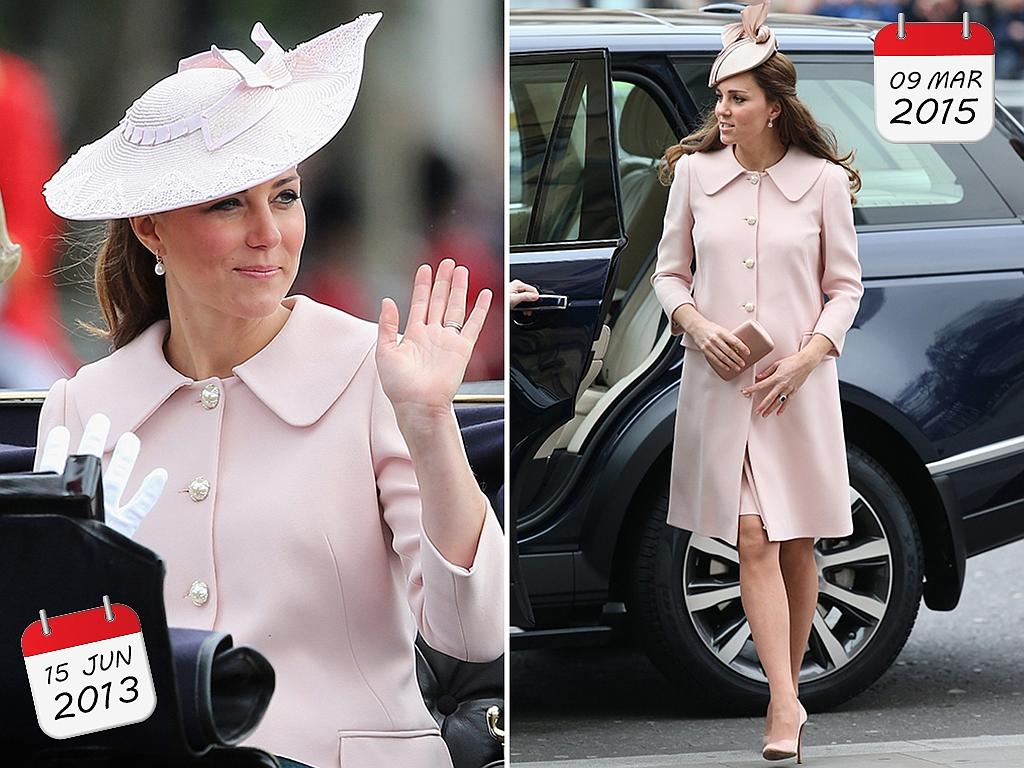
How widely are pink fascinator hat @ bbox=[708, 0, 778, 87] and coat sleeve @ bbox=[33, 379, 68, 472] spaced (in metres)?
2.09

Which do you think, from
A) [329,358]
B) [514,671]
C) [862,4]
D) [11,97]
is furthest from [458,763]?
[862,4]

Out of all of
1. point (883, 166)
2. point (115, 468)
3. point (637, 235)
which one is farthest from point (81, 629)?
point (883, 166)

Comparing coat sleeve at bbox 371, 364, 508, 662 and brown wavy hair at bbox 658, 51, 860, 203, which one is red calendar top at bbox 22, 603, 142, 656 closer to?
coat sleeve at bbox 371, 364, 508, 662

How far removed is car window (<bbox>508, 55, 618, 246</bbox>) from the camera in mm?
4523

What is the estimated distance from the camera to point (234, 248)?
272 cm

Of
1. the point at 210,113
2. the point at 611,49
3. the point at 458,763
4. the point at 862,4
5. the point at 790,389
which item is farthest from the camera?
the point at 862,4

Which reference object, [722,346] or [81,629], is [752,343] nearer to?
[722,346]

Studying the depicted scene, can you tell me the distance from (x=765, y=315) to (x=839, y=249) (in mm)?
234

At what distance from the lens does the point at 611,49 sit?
4676 mm

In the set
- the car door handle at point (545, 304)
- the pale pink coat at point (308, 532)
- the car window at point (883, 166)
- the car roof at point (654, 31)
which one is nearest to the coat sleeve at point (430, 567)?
the pale pink coat at point (308, 532)

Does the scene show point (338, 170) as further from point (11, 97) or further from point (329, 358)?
point (11, 97)

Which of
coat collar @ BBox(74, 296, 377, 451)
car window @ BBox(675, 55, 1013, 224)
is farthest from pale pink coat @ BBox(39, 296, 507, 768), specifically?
car window @ BBox(675, 55, 1013, 224)

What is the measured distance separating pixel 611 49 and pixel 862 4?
1.27 meters

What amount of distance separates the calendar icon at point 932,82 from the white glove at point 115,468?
6.68ft
